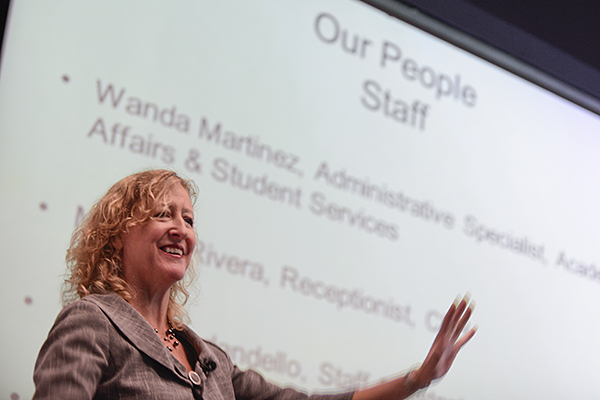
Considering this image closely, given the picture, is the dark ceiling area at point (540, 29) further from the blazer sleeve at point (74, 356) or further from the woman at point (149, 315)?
the blazer sleeve at point (74, 356)

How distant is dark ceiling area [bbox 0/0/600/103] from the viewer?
3264 millimetres

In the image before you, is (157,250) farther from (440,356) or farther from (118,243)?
(440,356)

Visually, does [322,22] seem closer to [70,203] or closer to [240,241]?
[240,241]

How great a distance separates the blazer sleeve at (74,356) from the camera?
1047 millimetres

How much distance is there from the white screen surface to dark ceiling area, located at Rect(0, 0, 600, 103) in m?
0.13

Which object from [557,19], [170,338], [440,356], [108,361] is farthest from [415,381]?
[557,19]

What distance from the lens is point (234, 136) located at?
8.07ft

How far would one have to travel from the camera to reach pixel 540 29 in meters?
3.53

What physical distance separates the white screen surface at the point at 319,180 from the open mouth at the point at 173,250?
0.74m

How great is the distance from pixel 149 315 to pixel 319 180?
1388mm

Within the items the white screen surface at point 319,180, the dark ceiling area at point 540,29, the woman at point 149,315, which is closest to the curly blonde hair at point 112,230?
the woman at point 149,315

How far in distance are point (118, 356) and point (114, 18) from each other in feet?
4.76

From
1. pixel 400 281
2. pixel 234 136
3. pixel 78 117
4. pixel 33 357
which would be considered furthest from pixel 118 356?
pixel 400 281

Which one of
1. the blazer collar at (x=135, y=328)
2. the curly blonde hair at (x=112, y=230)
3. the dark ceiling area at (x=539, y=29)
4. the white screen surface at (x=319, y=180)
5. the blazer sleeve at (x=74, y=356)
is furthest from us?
the dark ceiling area at (x=539, y=29)
